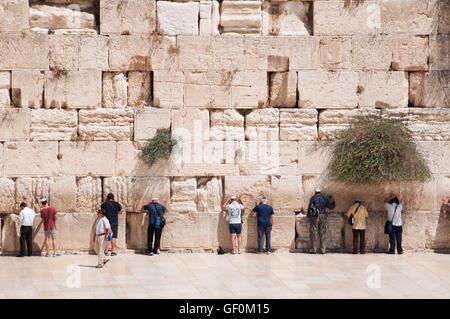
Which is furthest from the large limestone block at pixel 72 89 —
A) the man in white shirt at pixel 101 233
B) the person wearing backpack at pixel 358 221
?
the person wearing backpack at pixel 358 221

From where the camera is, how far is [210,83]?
41.0 feet

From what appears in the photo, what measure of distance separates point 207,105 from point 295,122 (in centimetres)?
172

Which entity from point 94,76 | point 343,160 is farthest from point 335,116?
point 94,76

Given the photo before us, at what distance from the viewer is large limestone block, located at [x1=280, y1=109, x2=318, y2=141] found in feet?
41.3

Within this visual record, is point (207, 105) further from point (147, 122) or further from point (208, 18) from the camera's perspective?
point (208, 18)

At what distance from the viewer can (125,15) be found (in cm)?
1238

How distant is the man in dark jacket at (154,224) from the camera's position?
12.1m

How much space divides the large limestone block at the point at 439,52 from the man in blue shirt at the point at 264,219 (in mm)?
4207

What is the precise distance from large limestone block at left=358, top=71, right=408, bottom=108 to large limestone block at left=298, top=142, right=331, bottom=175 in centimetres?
114

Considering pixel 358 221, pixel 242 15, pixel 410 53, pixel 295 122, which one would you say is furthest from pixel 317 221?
pixel 242 15

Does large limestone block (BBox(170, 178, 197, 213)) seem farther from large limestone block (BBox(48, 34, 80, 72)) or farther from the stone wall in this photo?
large limestone block (BBox(48, 34, 80, 72))

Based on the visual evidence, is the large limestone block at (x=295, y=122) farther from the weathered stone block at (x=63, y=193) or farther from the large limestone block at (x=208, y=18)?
the weathered stone block at (x=63, y=193)

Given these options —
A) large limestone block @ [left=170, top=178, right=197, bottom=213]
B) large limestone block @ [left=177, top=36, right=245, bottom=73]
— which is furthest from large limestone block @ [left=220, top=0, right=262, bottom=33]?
large limestone block @ [left=170, top=178, right=197, bottom=213]

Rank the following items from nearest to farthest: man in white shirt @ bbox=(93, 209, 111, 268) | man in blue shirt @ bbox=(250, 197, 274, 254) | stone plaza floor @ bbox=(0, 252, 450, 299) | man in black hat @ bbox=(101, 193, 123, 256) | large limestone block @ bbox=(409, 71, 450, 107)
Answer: stone plaza floor @ bbox=(0, 252, 450, 299) → man in white shirt @ bbox=(93, 209, 111, 268) → man in black hat @ bbox=(101, 193, 123, 256) → man in blue shirt @ bbox=(250, 197, 274, 254) → large limestone block @ bbox=(409, 71, 450, 107)
